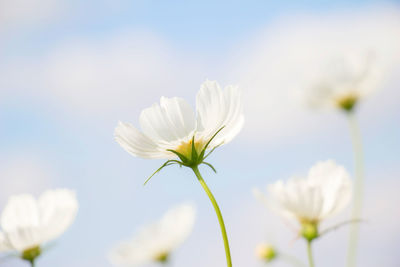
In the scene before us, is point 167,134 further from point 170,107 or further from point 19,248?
point 19,248

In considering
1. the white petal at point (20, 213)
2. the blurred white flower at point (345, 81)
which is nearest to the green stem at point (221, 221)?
the white petal at point (20, 213)

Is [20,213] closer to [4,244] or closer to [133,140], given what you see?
[4,244]

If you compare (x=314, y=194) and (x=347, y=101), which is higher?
(x=347, y=101)

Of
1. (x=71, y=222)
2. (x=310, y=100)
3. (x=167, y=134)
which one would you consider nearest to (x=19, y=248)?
(x=71, y=222)

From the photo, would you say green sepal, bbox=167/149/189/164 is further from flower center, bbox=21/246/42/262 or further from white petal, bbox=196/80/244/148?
flower center, bbox=21/246/42/262

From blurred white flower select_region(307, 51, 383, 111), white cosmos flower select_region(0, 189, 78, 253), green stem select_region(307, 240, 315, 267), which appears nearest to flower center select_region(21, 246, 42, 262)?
white cosmos flower select_region(0, 189, 78, 253)

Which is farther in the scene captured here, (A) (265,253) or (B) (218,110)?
(A) (265,253)

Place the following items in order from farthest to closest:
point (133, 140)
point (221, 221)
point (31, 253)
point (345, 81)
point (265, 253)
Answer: point (345, 81), point (265, 253), point (31, 253), point (133, 140), point (221, 221)

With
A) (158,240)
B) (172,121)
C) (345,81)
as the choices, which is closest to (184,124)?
(172,121)
